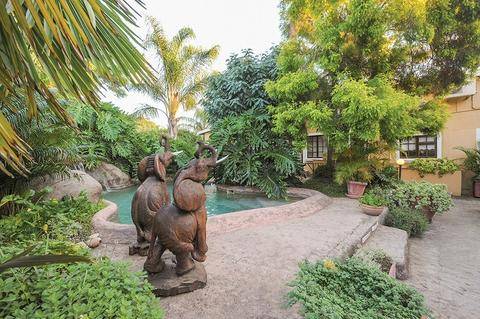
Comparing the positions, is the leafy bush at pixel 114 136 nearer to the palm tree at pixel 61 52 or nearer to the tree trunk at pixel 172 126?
the tree trunk at pixel 172 126

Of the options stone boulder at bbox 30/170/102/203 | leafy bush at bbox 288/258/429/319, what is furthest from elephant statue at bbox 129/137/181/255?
stone boulder at bbox 30/170/102/203

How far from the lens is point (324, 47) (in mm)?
6730

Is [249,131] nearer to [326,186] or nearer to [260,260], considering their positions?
[326,186]

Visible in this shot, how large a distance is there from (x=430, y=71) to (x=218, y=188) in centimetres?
721

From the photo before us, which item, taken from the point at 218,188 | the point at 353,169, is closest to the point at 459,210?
the point at 353,169

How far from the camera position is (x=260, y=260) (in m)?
2.95

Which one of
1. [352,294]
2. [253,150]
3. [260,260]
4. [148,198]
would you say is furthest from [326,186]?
[148,198]

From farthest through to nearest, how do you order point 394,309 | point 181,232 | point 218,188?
1. point 218,188
2. point 181,232
3. point 394,309

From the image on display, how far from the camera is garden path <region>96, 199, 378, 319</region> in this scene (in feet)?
6.54

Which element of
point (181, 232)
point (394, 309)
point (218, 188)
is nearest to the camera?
point (394, 309)

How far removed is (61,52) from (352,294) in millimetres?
2515

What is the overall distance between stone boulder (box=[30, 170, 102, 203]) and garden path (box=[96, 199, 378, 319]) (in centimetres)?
201

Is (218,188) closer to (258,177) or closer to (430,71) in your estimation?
(258,177)

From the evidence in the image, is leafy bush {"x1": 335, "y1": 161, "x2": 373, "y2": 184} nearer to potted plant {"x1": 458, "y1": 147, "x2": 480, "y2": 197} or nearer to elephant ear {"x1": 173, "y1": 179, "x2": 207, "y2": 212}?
potted plant {"x1": 458, "y1": 147, "x2": 480, "y2": 197}
